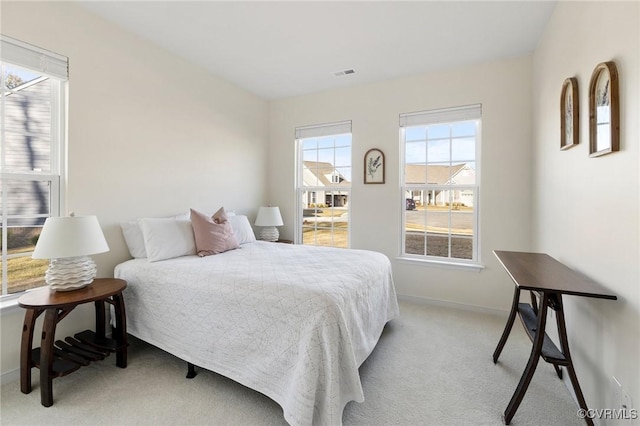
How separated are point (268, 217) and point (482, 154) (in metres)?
2.73

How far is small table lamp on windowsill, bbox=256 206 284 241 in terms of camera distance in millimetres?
3916

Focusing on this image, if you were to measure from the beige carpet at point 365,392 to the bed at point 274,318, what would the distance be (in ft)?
0.56

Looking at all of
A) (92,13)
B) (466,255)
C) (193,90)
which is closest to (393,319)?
(466,255)

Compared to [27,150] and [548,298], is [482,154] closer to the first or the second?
[548,298]

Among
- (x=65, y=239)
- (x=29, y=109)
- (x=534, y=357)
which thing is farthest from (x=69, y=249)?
(x=534, y=357)

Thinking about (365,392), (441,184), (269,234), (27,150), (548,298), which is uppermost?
(27,150)

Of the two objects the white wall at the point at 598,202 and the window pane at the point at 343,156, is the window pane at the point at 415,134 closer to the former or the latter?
the window pane at the point at 343,156

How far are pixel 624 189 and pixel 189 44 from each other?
3.48 metres

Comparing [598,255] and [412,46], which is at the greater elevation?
[412,46]

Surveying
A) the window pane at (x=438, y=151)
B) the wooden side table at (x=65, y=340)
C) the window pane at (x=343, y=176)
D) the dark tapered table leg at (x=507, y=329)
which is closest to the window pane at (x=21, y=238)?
the wooden side table at (x=65, y=340)

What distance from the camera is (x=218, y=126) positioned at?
357 centimetres

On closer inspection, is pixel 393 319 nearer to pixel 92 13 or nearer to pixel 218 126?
pixel 218 126

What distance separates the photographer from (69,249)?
5.91ft

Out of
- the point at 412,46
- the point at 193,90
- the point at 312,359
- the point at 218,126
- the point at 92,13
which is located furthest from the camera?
the point at 218,126
